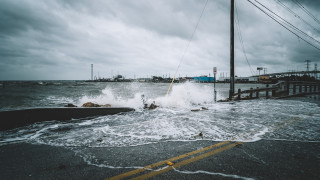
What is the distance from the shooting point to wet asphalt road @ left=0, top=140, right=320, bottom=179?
2.45m

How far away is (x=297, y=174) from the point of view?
238 cm

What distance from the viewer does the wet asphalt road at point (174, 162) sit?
8.02ft

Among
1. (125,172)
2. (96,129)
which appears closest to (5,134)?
(96,129)

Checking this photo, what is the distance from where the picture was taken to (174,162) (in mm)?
2840

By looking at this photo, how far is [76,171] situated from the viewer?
257 centimetres

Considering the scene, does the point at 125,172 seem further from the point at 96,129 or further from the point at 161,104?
the point at 161,104

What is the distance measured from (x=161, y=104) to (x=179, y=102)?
1.53m

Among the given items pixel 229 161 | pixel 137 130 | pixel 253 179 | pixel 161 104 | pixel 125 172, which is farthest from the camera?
pixel 161 104

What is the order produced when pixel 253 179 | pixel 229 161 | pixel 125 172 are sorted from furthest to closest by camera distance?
pixel 229 161
pixel 125 172
pixel 253 179

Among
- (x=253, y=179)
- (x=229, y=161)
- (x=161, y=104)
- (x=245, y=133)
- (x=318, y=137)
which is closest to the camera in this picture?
(x=253, y=179)

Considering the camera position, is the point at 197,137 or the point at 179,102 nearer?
the point at 197,137

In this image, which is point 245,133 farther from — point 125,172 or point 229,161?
point 125,172

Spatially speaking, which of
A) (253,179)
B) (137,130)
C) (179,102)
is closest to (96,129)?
(137,130)

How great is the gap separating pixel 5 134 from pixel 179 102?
976 cm
